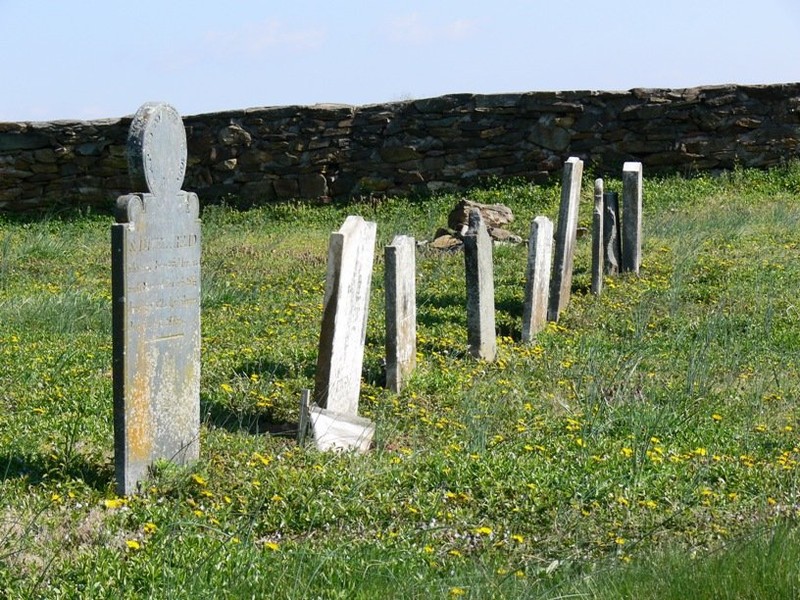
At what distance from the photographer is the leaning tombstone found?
7.06m

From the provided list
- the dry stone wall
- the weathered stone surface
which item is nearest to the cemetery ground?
the weathered stone surface

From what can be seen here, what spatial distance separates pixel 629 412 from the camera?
696cm

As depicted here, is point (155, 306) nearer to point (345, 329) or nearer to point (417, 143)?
point (345, 329)

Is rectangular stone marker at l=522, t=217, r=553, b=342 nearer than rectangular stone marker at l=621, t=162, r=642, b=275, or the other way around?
rectangular stone marker at l=522, t=217, r=553, b=342

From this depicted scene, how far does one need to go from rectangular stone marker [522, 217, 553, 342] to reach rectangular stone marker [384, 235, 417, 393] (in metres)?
1.53

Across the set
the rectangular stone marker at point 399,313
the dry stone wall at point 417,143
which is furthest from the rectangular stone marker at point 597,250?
the dry stone wall at point 417,143

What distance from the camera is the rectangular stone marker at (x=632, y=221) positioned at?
12.2 m

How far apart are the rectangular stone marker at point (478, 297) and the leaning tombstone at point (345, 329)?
1.31 m

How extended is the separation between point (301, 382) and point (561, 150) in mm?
10726

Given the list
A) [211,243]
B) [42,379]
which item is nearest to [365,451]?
[42,379]

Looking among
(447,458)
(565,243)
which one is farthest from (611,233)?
(447,458)

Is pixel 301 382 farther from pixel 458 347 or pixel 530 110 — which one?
pixel 530 110

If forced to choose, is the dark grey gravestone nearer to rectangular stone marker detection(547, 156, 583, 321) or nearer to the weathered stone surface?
rectangular stone marker detection(547, 156, 583, 321)

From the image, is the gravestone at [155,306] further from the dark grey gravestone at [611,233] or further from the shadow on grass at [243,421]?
the dark grey gravestone at [611,233]
